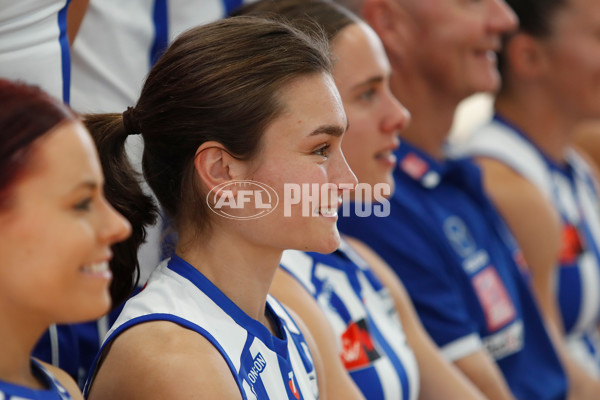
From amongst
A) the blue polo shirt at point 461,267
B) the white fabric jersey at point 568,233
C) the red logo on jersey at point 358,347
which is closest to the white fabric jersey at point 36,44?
the red logo on jersey at point 358,347

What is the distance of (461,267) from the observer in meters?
1.98

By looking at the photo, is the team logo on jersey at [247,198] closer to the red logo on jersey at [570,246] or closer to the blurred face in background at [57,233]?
the blurred face in background at [57,233]

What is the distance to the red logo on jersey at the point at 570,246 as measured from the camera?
2.44 metres

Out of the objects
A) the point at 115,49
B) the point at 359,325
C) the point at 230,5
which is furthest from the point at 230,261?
the point at 230,5

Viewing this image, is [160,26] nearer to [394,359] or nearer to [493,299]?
[394,359]

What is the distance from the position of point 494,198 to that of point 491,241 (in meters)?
0.20

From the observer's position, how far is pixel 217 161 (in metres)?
1.12

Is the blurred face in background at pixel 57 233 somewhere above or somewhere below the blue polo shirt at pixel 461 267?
above

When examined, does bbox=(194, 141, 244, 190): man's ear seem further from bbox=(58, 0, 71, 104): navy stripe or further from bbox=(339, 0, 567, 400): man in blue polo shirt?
bbox=(339, 0, 567, 400): man in blue polo shirt

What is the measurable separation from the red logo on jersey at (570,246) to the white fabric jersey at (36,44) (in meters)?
1.60

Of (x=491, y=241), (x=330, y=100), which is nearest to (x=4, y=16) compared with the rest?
(x=330, y=100)

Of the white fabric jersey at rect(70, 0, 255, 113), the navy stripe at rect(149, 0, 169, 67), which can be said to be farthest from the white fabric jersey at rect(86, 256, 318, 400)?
the navy stripe at rect(149, 0, 169, 67)

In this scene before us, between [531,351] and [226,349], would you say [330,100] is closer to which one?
[226,349]

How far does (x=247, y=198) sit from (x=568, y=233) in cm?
157
